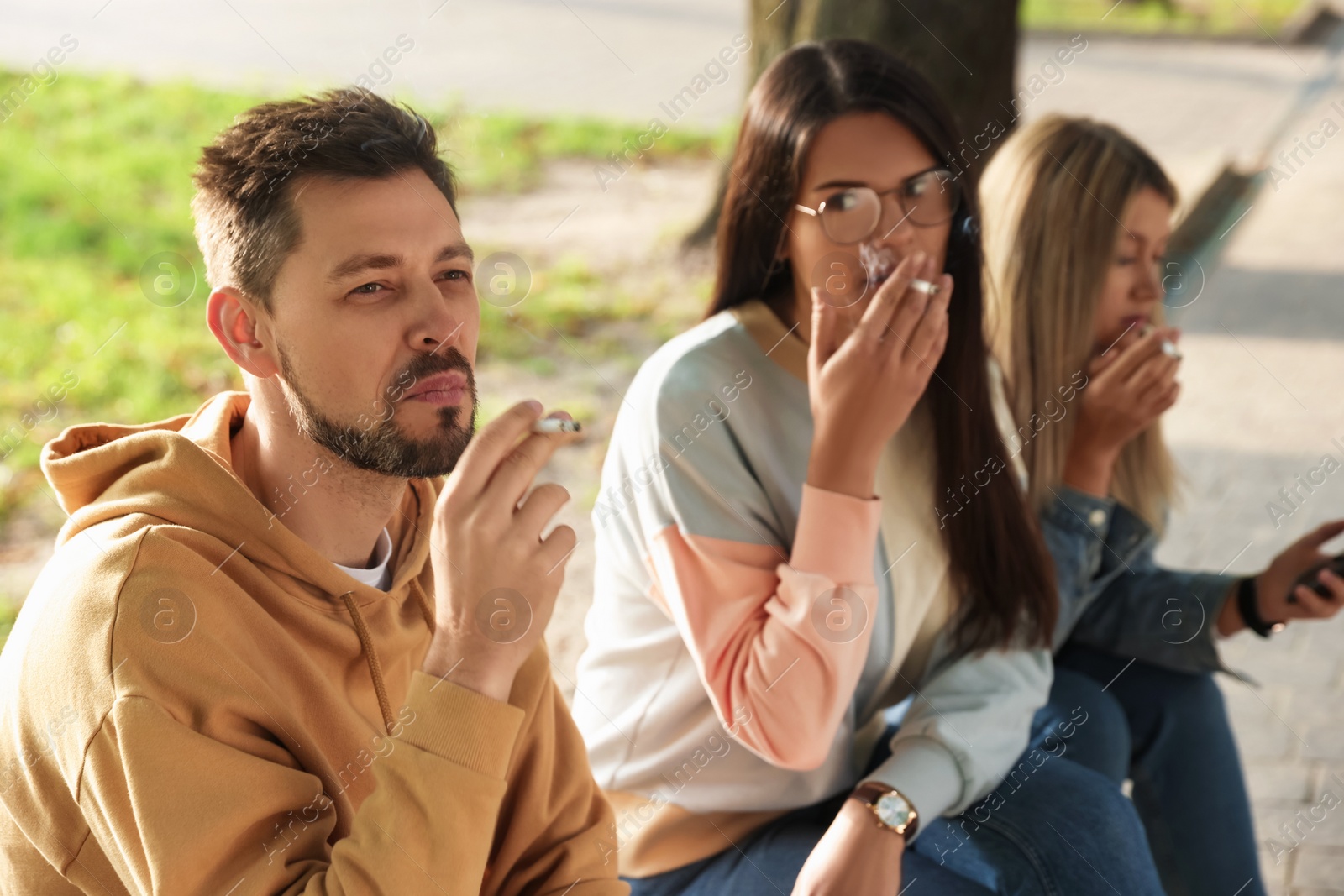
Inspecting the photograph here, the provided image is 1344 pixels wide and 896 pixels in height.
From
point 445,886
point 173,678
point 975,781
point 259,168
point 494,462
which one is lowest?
point 975,781

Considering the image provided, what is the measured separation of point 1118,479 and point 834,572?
131 cm

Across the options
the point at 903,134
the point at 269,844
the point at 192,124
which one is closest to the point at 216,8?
the point at 192,124

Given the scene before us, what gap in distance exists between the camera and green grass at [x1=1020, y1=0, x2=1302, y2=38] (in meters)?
13.9

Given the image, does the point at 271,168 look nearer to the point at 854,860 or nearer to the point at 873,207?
the point at 873,207

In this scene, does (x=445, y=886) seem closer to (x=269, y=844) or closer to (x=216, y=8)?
(x=269, y=844)

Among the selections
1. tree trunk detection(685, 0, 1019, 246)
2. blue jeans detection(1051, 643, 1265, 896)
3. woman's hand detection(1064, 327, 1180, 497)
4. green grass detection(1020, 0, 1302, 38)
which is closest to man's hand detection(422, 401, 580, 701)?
blue jeans detection(1051, 643, 1265, 896)

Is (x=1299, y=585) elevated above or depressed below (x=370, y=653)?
below

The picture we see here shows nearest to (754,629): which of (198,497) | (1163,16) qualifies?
(198,497)

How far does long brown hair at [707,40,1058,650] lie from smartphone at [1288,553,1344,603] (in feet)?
2.05

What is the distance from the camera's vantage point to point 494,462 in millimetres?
1600

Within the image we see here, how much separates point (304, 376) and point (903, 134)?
1.23m

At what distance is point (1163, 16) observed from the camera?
14.9 m

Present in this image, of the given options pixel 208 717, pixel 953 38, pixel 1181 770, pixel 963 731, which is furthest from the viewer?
pixel 953 38

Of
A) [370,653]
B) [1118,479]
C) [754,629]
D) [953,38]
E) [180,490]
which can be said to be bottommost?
[1118,479]
